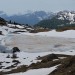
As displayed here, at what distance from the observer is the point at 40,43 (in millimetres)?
53375

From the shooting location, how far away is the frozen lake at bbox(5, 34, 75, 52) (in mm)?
48484

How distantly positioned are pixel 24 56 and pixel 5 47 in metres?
8.32

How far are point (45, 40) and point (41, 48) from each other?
6733mm

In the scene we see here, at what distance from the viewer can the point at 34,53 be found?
4588 cm

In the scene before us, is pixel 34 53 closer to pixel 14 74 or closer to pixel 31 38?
pixel 31 38

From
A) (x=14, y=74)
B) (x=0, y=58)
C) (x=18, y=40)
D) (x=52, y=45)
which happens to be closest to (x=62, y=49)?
(x=52, y=45)

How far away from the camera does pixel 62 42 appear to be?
52.4 metres

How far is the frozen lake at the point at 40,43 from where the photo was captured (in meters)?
48.5

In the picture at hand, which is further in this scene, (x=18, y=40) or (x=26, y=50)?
(x=18, y=40)

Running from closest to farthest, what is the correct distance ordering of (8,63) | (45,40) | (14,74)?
(14,74) < (8,63) < (45,40)

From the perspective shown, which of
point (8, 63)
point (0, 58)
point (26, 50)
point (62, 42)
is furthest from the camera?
point (62, 42)

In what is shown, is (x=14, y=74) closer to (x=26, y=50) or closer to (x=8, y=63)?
(x=8, y=63)

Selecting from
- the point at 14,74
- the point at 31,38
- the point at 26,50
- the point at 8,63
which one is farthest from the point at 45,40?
the point at 14,74

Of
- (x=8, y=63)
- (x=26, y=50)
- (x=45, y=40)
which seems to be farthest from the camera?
(x=45, y=40)
